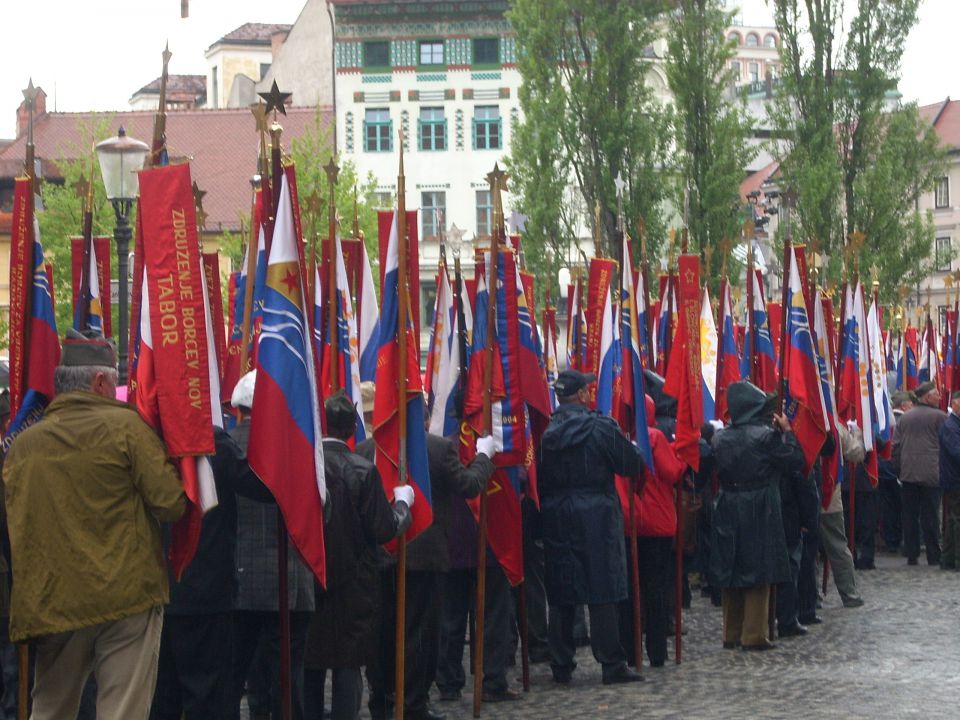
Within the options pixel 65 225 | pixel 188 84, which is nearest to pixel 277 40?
pixel 188 84

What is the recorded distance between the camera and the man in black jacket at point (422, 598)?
9609 millimetres

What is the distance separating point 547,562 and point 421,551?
55.6 inches

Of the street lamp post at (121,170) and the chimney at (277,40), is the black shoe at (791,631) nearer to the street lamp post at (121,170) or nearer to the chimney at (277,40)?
the street lamp post at (121,170)

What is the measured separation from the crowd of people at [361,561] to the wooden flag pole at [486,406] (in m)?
0.24

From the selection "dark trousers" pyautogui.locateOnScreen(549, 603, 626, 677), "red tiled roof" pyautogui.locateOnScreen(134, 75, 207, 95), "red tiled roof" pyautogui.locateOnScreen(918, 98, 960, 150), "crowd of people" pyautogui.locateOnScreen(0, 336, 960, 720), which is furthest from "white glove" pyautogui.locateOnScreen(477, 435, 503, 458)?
"red tiled roof" pyautogui.locateOnScreen(918, 98, 960, 150)

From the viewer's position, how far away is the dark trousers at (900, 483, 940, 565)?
749 inches

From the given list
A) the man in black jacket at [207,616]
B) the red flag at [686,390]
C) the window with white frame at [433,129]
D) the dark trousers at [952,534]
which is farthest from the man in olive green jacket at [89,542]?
the window with white frame at [433,129]

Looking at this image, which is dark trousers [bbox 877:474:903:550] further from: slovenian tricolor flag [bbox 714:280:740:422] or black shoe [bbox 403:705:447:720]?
black shoe [bbox 403:705:447:720]

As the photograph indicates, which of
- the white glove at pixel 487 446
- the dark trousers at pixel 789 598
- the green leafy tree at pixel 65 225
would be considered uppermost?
the green leafy tree at pixel 65 225

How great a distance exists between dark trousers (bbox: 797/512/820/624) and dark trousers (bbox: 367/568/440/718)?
4523mm

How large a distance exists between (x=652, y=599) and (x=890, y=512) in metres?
9.50

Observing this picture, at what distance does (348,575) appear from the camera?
845 centimetres

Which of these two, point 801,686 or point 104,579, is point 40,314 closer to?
point 104,579

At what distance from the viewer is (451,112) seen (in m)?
56.3
